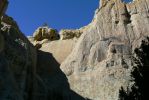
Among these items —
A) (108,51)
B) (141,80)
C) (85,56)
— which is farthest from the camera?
(85,56)

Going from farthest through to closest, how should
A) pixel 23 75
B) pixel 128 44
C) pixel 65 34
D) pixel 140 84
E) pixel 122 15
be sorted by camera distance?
pixel 65 34 → pixel 122 15 → pixel 128 44 → pixel 23 75 → pixel 140 84

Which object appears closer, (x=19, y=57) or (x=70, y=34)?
(x=19, y=57)

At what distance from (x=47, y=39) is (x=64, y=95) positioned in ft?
53.5

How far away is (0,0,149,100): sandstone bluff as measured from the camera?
45.7m

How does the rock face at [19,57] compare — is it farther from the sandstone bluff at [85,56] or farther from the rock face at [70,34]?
the rock face at [70,34]

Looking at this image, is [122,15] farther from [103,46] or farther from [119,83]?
[119,83]

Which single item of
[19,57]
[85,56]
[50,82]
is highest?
[85,56]

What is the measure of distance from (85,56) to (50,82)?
5.28 metres

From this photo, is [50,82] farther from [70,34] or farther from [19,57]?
[70,34]

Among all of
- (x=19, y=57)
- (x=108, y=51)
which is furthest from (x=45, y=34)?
(x=19, y=57)

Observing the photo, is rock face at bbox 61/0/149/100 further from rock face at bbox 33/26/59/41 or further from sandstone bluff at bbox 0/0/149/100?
rock face at bbox 33/26/59/41

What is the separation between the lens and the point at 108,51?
169ft

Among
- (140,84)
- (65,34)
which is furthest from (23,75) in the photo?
(140,84)

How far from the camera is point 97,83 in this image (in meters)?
48.2
